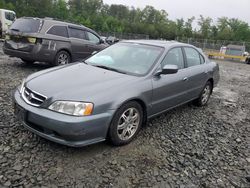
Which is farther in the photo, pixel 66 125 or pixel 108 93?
pixel 108 93

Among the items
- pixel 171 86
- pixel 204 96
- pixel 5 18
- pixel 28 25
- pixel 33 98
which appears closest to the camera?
pixel 33 98

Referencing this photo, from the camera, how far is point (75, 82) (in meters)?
3.27

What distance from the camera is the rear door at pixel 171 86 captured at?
3.84 meters

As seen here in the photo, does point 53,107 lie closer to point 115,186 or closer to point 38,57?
point 115,186

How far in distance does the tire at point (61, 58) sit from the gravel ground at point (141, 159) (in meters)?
3.15

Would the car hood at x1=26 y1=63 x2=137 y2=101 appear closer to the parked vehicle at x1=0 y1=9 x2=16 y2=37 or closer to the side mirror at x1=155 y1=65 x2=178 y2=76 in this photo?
the side mirror at x1=155 y1=65 x2=178 y2=76

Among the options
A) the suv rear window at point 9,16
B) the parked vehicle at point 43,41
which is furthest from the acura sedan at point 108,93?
the suv rear window at point 9,16

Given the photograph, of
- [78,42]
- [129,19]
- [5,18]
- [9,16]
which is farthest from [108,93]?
[129,19]

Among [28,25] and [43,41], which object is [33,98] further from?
[28,25]

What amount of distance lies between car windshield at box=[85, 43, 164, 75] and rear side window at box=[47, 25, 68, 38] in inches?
142

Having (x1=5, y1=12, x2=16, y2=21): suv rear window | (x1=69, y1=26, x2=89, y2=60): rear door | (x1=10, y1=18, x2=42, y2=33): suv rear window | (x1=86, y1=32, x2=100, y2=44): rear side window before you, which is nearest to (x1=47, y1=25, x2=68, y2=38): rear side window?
(x1=69, y1=26, x2=89, y2=60): rear door

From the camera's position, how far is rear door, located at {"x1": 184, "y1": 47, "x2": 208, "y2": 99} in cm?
472

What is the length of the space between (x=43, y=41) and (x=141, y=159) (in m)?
5.36

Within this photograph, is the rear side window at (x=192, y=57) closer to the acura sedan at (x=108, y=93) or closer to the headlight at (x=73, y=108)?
the acura sedan at (x=108, y=93)
